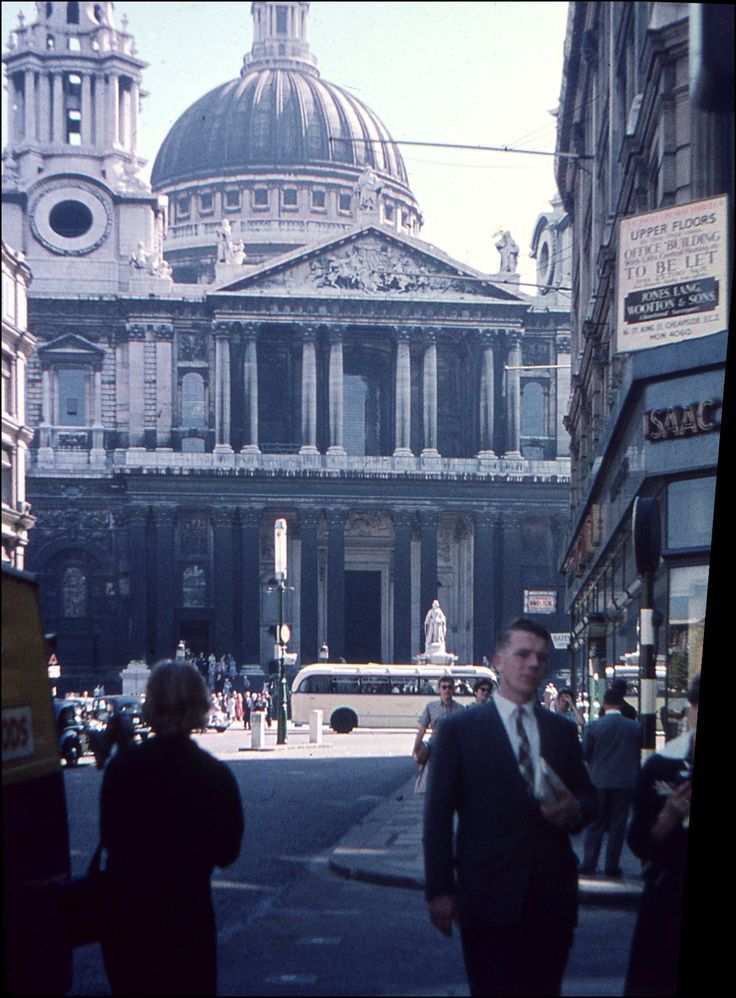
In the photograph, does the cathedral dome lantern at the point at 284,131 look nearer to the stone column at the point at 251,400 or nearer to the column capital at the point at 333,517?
the stone column at the point at 251,400

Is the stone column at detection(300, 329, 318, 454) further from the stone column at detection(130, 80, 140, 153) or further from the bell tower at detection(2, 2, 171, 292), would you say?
the stone column at detection(130, 80, 140, 153)

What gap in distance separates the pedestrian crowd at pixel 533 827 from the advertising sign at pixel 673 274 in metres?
0.83

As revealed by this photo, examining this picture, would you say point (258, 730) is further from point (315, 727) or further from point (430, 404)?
point (430, 404)

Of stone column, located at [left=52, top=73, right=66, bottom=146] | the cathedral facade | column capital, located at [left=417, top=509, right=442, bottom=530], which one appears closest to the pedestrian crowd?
the cathedral facade

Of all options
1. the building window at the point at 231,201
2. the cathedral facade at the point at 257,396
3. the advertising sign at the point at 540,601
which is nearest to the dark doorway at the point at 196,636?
the cathedral facade at the point at 257,396

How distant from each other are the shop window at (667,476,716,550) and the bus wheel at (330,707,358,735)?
2015mm

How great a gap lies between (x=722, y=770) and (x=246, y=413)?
2.85 m

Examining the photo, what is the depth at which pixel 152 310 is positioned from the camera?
5535 mm

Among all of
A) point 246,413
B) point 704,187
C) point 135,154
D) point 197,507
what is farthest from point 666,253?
point 197,507

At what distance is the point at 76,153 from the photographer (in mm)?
4527

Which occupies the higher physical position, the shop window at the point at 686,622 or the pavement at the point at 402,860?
the shop window at the point at 686,622

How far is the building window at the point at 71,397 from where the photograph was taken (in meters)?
3.80

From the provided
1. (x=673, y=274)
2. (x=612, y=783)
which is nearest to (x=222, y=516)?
(x=612, y=783)

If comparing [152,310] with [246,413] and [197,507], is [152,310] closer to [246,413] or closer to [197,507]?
[246,413]
